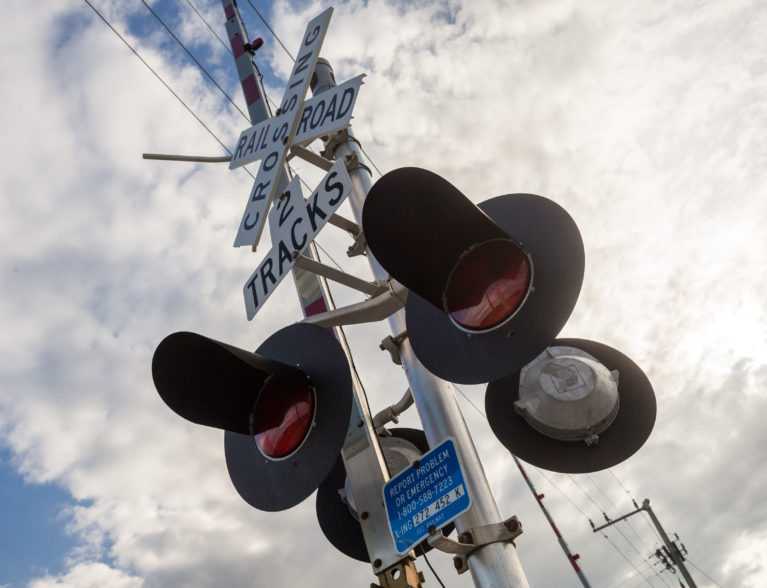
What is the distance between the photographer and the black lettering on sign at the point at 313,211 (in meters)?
2.95

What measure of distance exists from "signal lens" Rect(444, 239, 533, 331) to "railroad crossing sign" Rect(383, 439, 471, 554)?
2.11 ft

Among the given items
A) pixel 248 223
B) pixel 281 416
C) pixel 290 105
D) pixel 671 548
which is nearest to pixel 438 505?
pixel 281 416

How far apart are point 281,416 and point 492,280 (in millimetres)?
1163

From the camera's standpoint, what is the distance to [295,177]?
3355mm

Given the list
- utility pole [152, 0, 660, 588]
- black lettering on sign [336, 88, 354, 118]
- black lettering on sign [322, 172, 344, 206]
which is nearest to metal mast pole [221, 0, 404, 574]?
utility pole [152, 0, 660, 588]

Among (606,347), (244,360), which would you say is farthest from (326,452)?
(606,347)

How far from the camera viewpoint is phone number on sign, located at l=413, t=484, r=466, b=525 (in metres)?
2.40

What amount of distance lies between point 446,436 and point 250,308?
123cm

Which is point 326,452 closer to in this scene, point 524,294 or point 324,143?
point 524,294

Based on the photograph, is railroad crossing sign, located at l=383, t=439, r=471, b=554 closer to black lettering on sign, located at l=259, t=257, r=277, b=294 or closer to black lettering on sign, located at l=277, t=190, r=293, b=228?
black lettering on sign, located at l=259, t=257, r=277, b=294

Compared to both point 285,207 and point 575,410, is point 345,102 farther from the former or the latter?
point 575,410

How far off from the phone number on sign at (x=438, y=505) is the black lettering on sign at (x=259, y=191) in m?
1.94

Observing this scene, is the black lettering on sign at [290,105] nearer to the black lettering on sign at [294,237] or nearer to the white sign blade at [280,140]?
the white sign blade at [280,140]

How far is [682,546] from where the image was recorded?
2711cm
